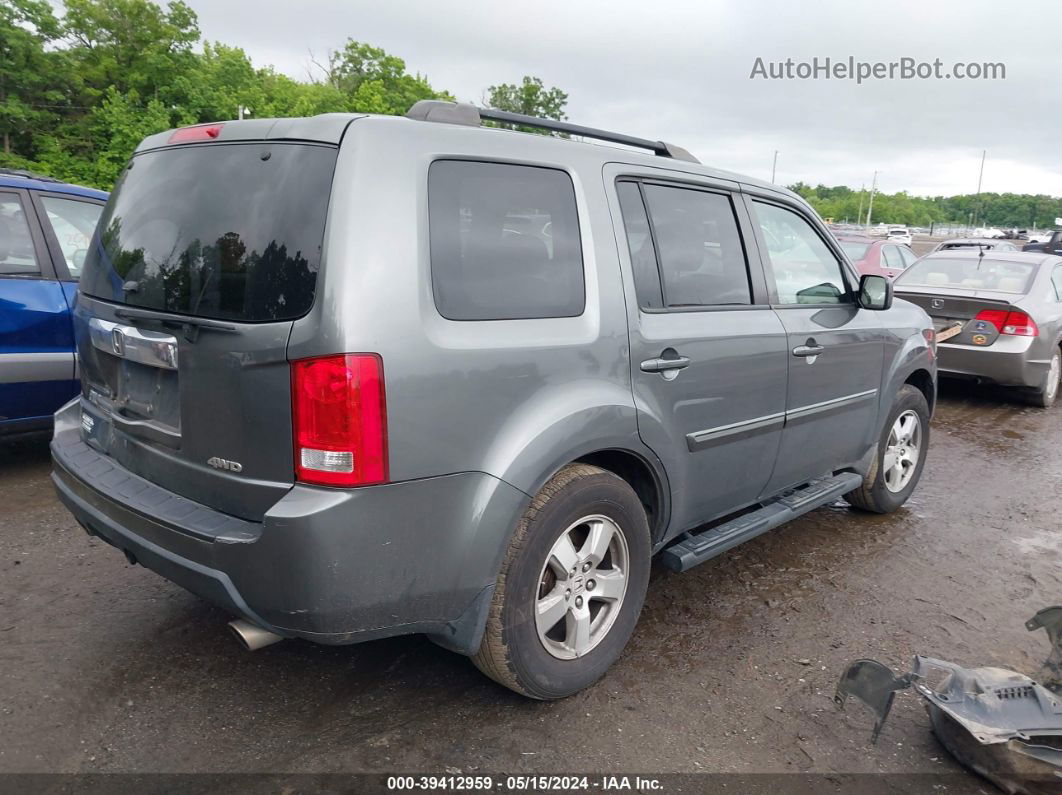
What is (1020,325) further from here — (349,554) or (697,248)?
(349,554)

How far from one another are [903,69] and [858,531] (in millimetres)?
4837

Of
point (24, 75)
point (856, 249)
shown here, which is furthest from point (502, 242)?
point (24, 75)

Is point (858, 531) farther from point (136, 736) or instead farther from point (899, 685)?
point (136, 736)

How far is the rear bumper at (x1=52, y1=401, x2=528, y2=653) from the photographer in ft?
7.29

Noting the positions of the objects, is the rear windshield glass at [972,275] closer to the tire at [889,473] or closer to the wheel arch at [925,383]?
the wheel arch at [925,383]

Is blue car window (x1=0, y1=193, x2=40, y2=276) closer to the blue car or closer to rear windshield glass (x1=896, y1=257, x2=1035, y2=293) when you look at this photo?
the blue car

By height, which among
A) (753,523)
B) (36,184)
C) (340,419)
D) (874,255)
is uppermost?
(36,184)

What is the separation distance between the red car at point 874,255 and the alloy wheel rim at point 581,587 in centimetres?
1063

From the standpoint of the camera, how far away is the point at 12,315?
186 inches

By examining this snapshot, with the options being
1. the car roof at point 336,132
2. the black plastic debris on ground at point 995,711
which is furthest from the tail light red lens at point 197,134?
the black plastic debris on ground at point 995,711

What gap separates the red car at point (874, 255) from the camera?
42.0 ft

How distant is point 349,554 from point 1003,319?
768 cm

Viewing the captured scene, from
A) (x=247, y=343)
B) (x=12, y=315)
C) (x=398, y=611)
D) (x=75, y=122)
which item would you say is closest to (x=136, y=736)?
(x=398, y=611)

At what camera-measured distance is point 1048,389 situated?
8.30m
